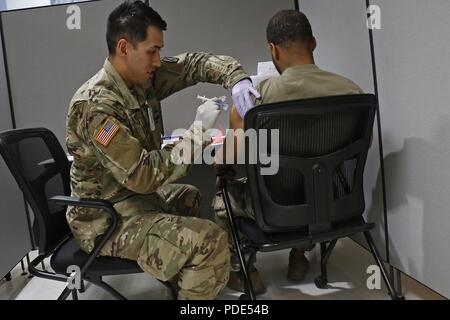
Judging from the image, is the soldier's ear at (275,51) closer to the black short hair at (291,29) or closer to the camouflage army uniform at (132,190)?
the black short hair at (291,29)

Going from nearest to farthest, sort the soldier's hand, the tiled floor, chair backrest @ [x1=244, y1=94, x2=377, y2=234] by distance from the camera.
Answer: chair backrest @ [x1=244, y1=94, x2=377, y2=234] < the soldier's hand < the tiled floor

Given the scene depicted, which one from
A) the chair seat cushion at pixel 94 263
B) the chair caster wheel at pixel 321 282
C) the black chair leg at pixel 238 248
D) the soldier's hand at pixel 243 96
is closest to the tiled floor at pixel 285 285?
the chair caster wheel at pixel 321 282

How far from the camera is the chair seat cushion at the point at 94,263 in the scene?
128cm

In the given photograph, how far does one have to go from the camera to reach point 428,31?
4.05 ft

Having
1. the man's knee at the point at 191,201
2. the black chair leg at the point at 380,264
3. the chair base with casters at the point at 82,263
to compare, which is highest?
the man's knee at the point at 191,201

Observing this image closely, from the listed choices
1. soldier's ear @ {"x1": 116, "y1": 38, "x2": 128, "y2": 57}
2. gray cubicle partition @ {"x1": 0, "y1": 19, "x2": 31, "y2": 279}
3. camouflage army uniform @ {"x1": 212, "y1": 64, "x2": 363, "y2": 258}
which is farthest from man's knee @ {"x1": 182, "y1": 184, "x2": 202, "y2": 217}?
gray cubicle partition @ {"x1": 0, "y1": 19, "x2": 31, "y2": 279}

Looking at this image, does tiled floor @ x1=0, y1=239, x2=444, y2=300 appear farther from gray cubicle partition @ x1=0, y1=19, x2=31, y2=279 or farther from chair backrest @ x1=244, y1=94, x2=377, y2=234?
chair backrest @ x1=244, y1=94, x2=377, y2=234

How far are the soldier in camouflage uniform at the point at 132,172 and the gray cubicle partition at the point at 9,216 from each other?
2.81 feet

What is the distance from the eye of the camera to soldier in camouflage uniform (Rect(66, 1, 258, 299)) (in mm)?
1211

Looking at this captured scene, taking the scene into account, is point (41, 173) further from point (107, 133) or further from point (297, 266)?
point (297, 266)

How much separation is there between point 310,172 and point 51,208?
94cm

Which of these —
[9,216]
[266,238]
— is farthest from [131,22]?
[9,216]

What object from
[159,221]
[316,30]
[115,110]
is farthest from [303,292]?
[316,30]

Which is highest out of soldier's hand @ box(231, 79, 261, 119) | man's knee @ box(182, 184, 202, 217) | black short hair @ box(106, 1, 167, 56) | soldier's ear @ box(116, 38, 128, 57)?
black short hair @ box(106, 1, 167, 56)
